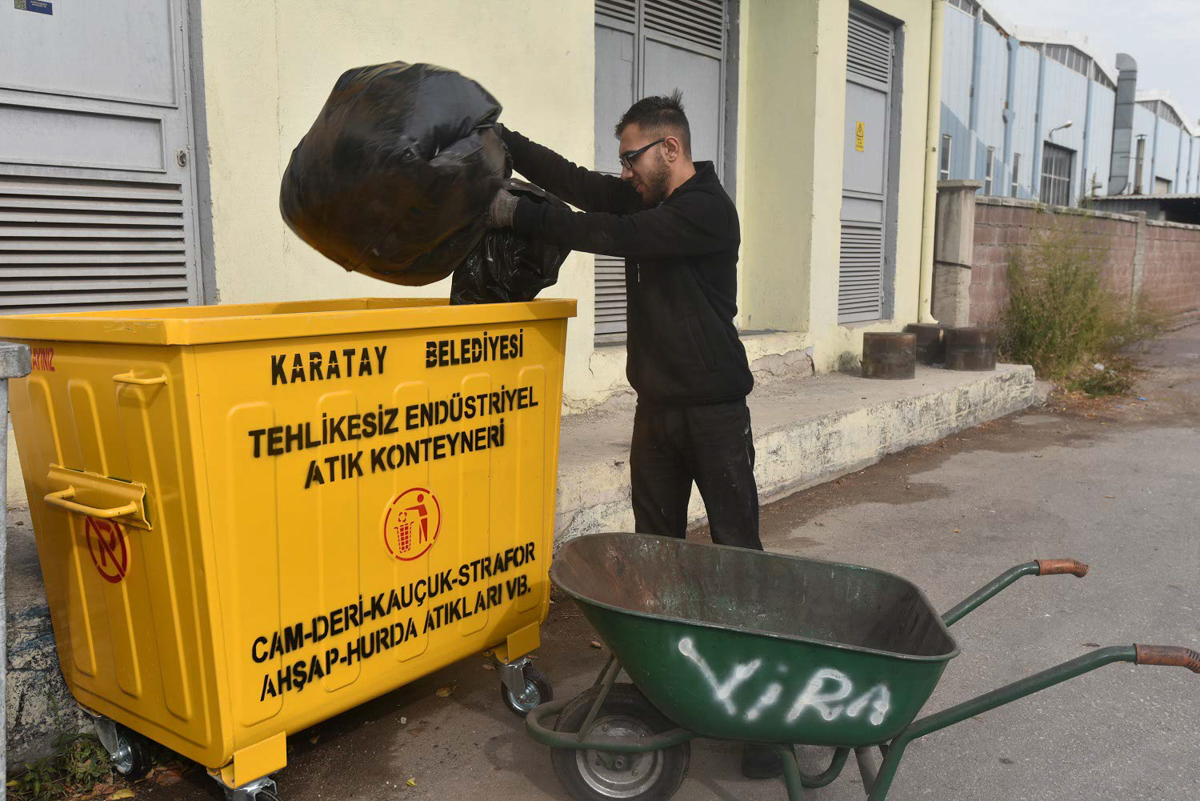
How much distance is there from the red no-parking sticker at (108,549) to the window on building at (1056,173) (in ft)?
86.0

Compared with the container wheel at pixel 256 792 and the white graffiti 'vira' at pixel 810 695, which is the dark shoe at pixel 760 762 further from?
the container wheel at pixel 256 792

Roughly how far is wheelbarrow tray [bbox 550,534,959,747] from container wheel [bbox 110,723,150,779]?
138cm

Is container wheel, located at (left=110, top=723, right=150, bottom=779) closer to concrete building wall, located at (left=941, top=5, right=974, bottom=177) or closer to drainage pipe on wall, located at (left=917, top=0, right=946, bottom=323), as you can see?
drainage pipe on wall, located at (left=917, top=0, right=946, bottom=323)

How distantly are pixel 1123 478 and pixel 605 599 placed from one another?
530 cm

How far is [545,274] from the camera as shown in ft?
10.2

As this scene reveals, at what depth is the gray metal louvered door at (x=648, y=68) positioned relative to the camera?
6727mm

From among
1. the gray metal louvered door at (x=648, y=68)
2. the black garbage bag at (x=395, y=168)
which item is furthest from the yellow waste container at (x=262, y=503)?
the gray metal louvered door at (x=648, y=68)

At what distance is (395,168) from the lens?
8.32 ft

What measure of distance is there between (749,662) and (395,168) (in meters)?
1.55

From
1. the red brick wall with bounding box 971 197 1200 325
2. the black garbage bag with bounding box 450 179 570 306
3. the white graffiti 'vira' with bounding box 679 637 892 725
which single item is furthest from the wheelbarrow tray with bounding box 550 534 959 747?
the red brick wall with bounding box 971 197 1200 325

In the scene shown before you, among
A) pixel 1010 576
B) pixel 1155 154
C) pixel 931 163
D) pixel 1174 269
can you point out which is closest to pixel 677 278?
pixel 1010 576

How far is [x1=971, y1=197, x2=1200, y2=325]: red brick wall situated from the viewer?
11.0 meters

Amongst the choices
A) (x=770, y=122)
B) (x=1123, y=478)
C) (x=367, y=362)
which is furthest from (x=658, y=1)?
(x=367, y=362)

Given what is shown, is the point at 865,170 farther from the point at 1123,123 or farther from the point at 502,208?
the point at 1123,123
